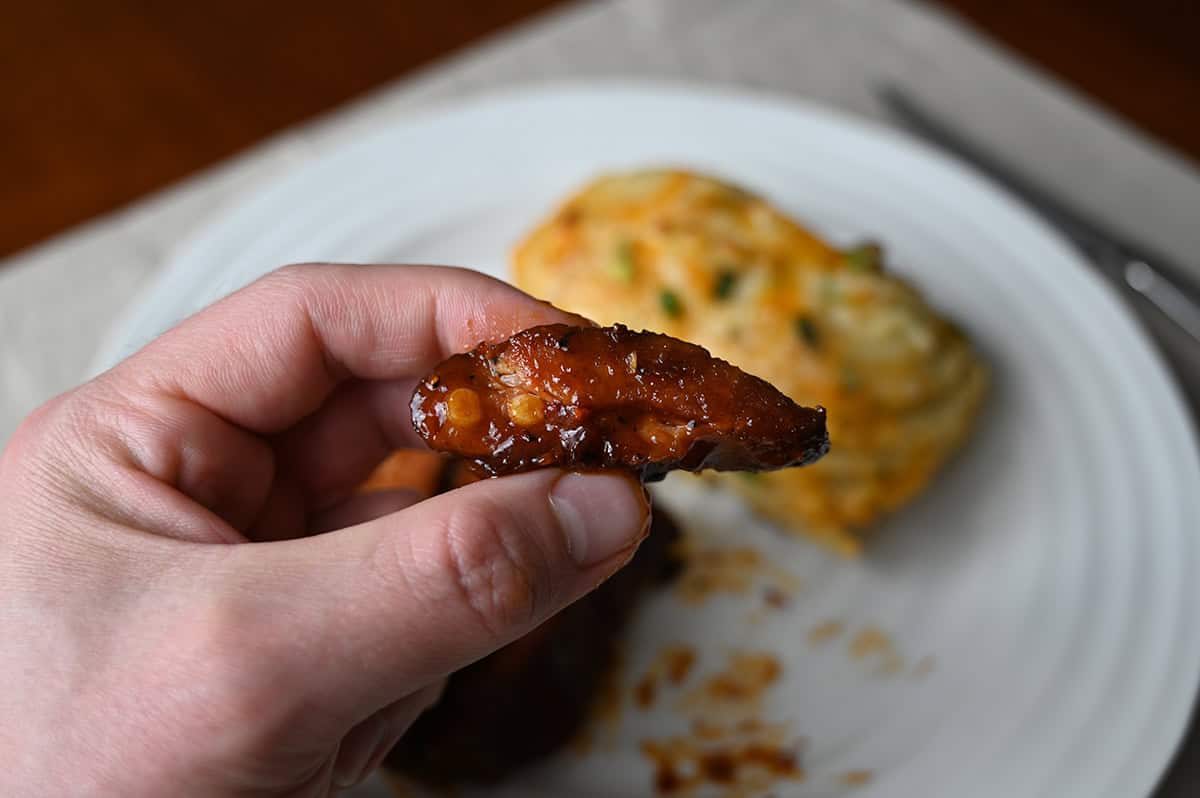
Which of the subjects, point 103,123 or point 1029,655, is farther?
point 103,123

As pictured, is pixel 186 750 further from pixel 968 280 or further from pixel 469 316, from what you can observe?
pixel 968 280

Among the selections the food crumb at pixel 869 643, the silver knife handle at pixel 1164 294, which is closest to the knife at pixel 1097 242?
the silver knife handle at pixel 1164 294

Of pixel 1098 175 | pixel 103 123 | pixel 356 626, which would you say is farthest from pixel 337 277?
pixel 1098 175

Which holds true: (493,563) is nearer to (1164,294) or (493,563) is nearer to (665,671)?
(665,671)

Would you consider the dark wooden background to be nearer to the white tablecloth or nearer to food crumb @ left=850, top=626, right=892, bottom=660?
the white tablecloth

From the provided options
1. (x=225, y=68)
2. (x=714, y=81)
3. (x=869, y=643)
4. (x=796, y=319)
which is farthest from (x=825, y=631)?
(x=225, y=68)

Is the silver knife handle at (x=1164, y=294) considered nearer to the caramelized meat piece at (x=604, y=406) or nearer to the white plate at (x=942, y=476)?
the white plate at (x=942, y=476)
